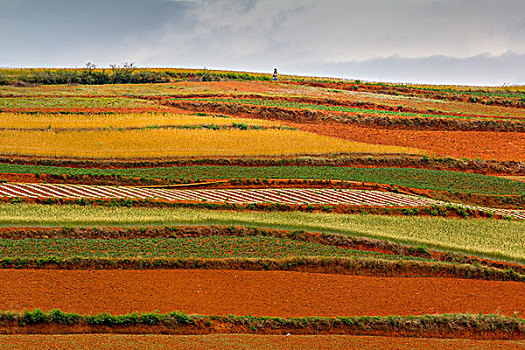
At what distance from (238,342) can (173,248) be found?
20.8 feet

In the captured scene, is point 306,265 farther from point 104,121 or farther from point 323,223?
point 104,121

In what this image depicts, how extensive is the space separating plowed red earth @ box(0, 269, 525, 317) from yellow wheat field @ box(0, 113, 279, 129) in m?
25.6

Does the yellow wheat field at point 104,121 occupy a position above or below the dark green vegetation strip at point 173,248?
above

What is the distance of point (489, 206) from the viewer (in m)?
29.3

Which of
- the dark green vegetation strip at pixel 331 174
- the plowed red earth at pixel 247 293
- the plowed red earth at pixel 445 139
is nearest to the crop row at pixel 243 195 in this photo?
the dark green vegetation strip at pixel 331 174

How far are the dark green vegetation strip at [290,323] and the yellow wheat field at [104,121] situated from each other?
1118 inches

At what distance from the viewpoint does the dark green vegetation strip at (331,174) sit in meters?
29.8

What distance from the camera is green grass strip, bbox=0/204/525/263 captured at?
20.2 metres

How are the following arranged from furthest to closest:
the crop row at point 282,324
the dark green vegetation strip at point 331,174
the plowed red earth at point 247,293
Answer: the dark green vegetation strip at point 331,174
the plowed red earth at point 247,293
the crop row at point 282,324

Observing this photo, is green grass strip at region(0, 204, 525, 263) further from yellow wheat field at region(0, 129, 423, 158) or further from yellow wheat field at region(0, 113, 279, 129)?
yellow wheat field at region(0, 113, 279, 129)

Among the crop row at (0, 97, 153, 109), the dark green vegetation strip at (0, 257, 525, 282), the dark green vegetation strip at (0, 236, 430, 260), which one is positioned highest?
the crop row at (0, 97, 153, 109)

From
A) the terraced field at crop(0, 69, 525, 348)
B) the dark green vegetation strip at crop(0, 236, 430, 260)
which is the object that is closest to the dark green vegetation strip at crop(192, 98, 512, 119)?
the terraced field at crop(0, 69, 525, 348)

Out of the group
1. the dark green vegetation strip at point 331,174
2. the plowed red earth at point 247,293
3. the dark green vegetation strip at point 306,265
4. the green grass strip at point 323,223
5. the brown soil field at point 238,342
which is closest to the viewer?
the brown soil field at point 238,342

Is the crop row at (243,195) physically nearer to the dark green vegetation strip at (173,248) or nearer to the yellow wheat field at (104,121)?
the dark green vegetation strip at (173,248)
